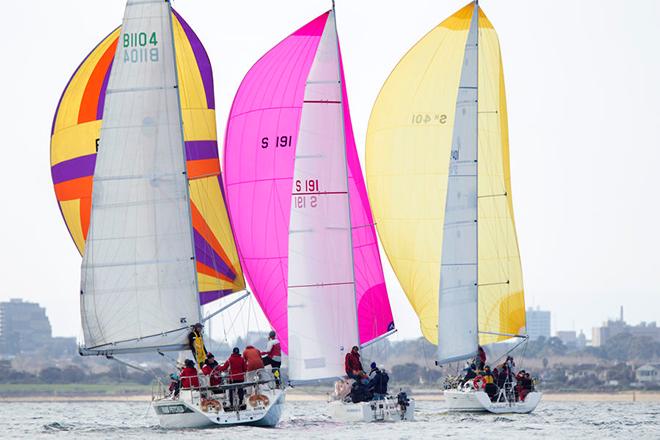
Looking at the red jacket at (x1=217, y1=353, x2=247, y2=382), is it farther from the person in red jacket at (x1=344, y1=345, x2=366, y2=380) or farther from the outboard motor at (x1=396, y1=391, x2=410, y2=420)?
the outboard motor at (x1=396, y1=391, x2=410, y2=420)

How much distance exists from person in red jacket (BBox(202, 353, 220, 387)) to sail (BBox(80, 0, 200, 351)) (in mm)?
1269

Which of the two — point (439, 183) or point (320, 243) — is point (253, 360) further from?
point (439, 183)

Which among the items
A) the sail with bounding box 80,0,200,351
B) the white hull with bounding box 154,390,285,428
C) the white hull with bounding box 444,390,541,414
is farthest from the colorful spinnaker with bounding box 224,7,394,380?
the white hull with bounding box 444,390,541,414

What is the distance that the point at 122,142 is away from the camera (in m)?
32.3

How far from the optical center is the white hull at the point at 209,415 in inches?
1218

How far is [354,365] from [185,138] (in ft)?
21.4

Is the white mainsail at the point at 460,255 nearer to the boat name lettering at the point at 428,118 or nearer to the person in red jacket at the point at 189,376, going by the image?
the boat name lettering at the point at 428,118

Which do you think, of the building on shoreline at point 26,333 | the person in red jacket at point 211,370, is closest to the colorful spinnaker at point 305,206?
the person in red jacket at point 211,370

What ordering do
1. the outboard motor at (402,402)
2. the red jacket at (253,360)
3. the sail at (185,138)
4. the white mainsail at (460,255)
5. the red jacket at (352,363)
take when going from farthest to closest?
the white mainsail at (460,255)
the sail at (185,138)
the outboard motor at (402,402)
the red jacket at (352,363)
the red jacket at (253,360)

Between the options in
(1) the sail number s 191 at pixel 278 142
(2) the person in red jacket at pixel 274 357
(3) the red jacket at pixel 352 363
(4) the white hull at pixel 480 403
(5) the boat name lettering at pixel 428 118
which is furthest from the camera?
(5) the boat name lettering at pixel 428 118

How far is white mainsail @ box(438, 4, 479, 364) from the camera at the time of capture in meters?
39.0

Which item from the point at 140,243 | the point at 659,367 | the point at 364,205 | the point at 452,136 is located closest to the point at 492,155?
the point at 452,136

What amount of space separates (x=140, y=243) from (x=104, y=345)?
7.02 ft

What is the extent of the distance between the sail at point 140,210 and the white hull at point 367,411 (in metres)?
3.37
